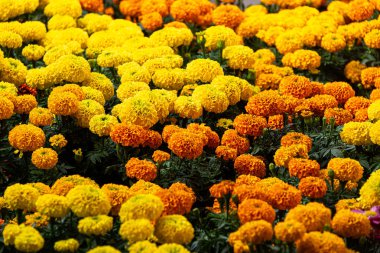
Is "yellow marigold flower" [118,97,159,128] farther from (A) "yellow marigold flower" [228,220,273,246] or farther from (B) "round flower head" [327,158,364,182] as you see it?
(A) "yellow marigold flower" [228,220,273,246]

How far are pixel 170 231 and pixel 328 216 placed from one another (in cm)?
79

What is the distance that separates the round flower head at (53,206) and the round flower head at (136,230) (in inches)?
13.3

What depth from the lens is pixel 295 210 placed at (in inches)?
175

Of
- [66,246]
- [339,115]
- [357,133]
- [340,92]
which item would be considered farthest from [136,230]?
[340,92]

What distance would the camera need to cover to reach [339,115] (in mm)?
6145

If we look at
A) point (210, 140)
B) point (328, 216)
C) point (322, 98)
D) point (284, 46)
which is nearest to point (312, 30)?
point (284, 46)

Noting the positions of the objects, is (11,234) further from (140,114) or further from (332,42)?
(332,42)

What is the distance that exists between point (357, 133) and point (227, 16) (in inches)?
104

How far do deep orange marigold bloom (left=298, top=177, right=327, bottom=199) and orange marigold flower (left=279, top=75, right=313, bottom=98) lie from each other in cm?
170

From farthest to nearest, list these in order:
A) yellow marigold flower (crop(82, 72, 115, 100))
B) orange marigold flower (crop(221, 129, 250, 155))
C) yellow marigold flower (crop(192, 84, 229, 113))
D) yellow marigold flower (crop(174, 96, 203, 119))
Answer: yellow marigold flower (crop(82, 72, 115, 100)) < yellow marigold flower (crop(192, 84, 229, 113)) < yellow marigold flower (crop(174, 96, 203, 119)) < orange marigold flower (crop(221, 129, 250, 155))

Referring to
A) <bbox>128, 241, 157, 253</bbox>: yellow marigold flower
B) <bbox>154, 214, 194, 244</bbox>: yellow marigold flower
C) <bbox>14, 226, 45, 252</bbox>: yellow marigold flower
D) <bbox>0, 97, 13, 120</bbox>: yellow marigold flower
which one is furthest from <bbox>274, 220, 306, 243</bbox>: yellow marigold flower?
<bbox>0, 97, 13, 120</bbox>: yellow marigold flower

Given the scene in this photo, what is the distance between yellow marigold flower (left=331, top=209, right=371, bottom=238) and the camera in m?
4.43

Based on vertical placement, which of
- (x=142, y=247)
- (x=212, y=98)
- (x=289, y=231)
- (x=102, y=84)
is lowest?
(x=102, y=84)

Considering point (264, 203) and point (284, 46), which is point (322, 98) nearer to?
point (284, 46)
